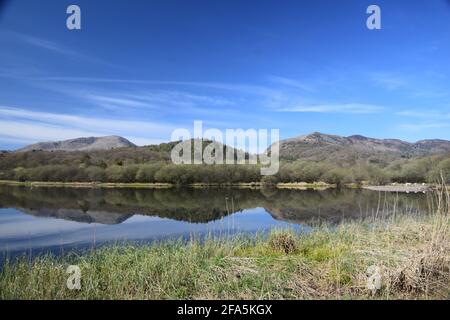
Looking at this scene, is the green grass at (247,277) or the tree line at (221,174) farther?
the tree line at (221,174)

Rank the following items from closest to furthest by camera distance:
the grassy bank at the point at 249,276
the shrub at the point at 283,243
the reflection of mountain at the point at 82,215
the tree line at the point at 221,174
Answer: the grassy bank at the point at 249,276
the shrub at the point at 283,243
the reflection of mountain at the point at 82,215
the tree line at the point at 221,174

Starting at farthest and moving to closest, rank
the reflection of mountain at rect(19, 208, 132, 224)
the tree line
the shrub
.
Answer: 1. the tree line
2. the reflection of mountain at rect(19, 208, 132, 224)
3. the shrub

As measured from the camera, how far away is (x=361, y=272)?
5.44 m

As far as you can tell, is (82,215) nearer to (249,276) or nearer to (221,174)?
(249,276)

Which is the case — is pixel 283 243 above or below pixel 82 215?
above

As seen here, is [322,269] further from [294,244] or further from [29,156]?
[29,156]

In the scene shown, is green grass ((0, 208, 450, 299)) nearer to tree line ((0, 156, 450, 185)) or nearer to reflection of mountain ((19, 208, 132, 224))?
reflection of mountain ((19, 208, 132, 224))

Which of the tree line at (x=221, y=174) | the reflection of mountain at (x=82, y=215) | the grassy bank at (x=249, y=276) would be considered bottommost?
the reflection of mountain at (x=82, y=215)

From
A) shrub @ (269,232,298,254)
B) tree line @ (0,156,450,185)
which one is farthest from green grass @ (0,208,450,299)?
tree line @ (0,156,450,185)

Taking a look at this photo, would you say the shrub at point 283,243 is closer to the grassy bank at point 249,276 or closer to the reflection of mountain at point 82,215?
the grassy bank at point 249,276

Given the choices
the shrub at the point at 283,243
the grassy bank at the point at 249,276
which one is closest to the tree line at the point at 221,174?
the shrub at the point at 283,243

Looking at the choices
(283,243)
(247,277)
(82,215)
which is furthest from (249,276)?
(82,215)
